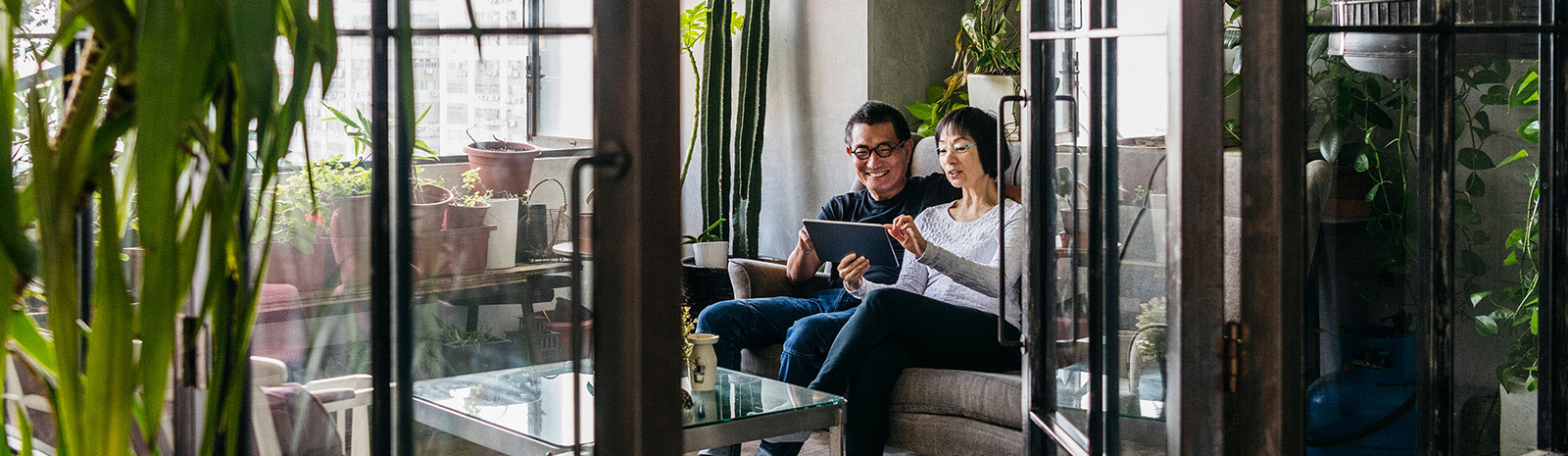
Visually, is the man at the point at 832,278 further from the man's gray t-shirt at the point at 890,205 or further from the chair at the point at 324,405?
the chair at the point at 324,405

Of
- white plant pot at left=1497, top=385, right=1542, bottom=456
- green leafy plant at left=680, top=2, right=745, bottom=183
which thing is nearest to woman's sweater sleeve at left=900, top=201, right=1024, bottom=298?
green leafy plant at left=680, top=2, right=745, bottom=183

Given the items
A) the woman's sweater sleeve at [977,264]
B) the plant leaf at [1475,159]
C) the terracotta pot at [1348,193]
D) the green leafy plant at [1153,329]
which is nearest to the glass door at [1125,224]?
the green leafy plant at [1153,329]

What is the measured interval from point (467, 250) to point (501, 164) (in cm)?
8

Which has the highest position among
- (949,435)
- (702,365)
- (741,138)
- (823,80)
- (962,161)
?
(823,80)

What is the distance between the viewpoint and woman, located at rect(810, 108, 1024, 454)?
10.2 feet

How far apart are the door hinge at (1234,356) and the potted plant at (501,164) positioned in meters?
0.74

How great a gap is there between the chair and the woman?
6.88ft

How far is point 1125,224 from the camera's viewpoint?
4.93 feet

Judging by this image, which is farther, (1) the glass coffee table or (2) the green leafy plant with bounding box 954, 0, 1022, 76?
(2) the green leafy plant with bounding box 954, 0, 1022, 76

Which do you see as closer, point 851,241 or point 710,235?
point 851,241

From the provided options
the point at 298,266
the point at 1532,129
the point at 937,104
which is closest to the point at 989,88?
the point at 937,104

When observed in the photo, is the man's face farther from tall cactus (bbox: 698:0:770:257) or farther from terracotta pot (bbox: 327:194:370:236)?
terracotta pot (bbox: 327:194:370:236)

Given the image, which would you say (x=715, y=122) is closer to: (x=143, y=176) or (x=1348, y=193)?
(x=1348, y=193)

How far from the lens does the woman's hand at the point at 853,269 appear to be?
3545 millimetres
